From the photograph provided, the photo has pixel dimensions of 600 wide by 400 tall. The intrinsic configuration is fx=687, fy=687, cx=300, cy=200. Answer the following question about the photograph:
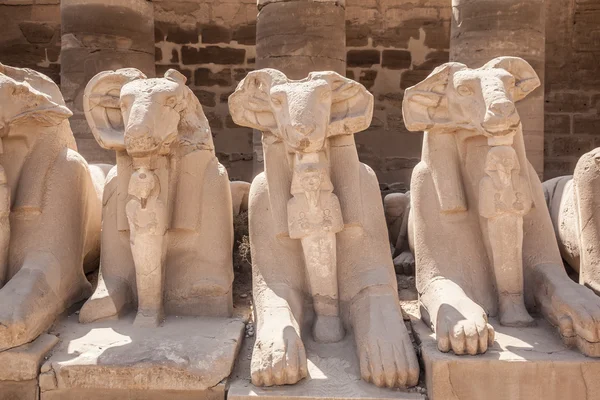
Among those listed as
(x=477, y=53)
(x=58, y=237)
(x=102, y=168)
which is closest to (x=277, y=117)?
(x=58, y=237)

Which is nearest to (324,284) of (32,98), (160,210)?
(160,210)

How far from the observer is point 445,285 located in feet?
10.2

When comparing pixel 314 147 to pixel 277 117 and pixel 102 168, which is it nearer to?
pixel 277 117

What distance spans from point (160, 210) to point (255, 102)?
66cm

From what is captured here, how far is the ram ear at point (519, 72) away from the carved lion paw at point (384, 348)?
3.80ft

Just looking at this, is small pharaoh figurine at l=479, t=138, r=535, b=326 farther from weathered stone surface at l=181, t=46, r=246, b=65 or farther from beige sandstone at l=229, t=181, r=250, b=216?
weathered stone surface at l=181, t=46, r=246, b=65

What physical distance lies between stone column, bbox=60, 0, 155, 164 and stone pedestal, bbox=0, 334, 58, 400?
371 cm

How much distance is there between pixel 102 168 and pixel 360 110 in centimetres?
188

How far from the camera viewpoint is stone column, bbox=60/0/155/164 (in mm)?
6418

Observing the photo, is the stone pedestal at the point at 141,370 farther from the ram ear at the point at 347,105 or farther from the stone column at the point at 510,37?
the stone column at the point at 510,37

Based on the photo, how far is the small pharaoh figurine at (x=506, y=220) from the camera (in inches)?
116

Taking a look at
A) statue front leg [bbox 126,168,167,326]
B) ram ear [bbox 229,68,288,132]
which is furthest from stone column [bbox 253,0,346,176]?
statue front leg [bbox 126,168,167,326]

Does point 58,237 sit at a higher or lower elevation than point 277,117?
lower

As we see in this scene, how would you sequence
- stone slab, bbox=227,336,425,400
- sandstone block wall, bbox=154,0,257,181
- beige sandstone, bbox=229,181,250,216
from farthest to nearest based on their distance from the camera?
sandstone block wall, bbox=154,0,257,181 → beige sandstone, bbox=229,181,250,216 → stone slab, bbox=227,336,425,400
